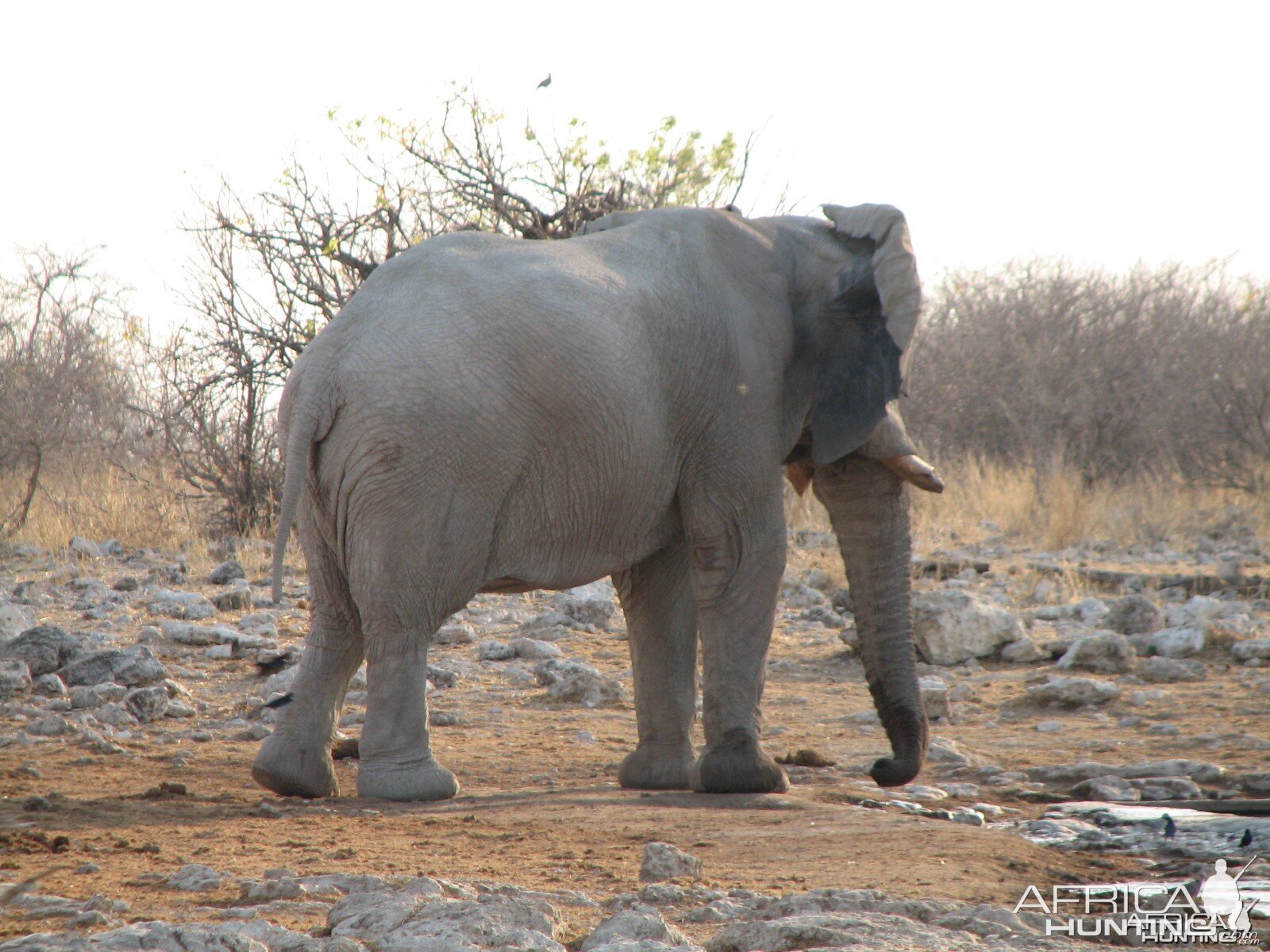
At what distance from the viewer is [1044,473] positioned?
60.5 feet

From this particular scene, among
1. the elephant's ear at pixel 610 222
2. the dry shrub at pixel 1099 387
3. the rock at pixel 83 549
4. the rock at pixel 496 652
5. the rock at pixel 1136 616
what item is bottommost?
the rock at pixel 496 652

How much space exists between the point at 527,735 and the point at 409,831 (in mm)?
2405

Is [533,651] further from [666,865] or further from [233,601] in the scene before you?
[666,865]

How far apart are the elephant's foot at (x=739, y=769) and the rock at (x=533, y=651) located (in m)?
2.92

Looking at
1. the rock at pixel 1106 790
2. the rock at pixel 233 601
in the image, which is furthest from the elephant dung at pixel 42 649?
the rock at pixel 1106 790

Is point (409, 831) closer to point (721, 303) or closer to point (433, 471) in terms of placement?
point (433, 471)

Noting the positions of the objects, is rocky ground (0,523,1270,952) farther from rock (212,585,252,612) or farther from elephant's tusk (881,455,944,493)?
elephant's tusk (881,455,944,493)

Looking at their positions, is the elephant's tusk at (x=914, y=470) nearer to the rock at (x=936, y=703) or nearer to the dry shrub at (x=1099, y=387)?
the rock at (x=936, y=703)

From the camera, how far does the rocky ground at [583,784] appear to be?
313cm

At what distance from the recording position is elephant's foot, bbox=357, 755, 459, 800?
488 cm

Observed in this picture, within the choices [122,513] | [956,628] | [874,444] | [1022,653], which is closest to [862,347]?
[874,444]

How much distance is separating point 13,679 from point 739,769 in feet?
11.2

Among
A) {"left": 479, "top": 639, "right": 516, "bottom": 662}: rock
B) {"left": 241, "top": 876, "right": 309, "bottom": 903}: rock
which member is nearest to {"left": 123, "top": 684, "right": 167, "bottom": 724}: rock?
{"left": 479, "top": 639, "right": 516, "bottom": 662}: rock

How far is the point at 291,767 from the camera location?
4.99m
